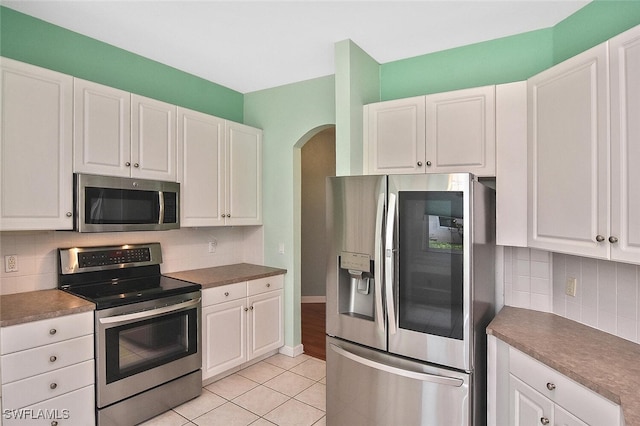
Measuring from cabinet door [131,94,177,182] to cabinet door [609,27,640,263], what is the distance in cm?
280

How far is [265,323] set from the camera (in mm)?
3342

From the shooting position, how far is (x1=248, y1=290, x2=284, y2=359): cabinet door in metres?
3.21

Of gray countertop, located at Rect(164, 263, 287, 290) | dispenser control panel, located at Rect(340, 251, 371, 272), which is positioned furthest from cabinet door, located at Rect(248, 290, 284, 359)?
dispenser control panel, located at Rect(340, 251, 371, 272)

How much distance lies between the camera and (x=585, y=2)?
199 centimetres

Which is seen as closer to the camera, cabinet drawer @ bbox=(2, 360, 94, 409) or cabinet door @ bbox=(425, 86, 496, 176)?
cabinet drawer @ bbox=(2, 360, 94, 409)

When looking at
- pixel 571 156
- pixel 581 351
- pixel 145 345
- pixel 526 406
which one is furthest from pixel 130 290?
pixel 571 156

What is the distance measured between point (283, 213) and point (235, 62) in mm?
1460

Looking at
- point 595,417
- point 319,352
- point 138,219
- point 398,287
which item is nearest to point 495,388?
point 595,417

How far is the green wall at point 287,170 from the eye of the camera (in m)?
3.42

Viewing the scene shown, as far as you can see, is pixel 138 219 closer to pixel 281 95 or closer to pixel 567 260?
pixel 281 95

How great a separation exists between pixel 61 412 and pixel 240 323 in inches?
53.6

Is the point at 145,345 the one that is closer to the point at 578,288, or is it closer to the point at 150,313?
the point at 150,313

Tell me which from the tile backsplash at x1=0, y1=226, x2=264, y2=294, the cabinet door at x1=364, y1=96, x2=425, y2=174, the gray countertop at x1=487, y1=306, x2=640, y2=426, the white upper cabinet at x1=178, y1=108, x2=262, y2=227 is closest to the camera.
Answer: the gray countertop at x1=487, y1=306, x2=640, y2=426

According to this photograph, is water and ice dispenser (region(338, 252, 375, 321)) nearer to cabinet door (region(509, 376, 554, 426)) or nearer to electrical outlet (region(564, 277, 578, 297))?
cabinet door (region(509, 376, 554, 426))
